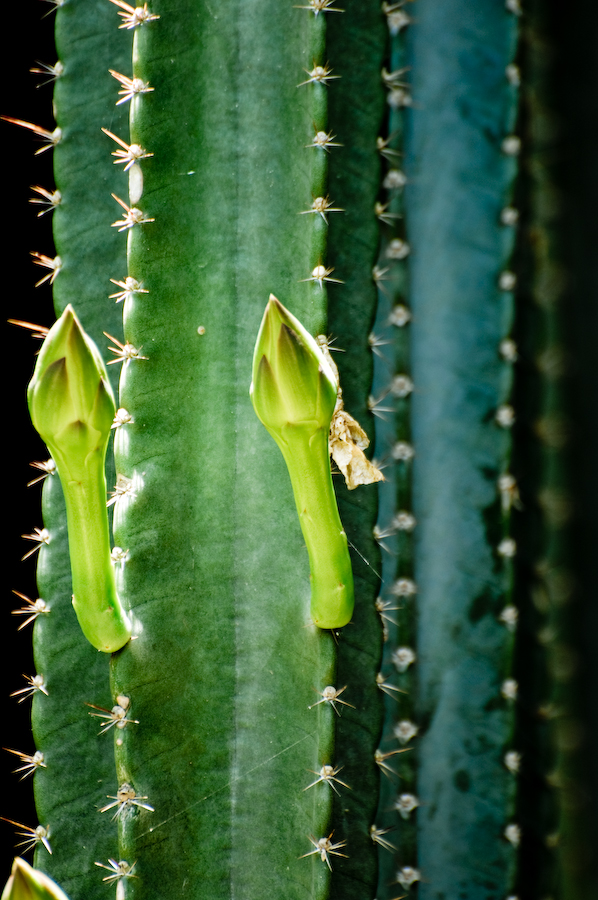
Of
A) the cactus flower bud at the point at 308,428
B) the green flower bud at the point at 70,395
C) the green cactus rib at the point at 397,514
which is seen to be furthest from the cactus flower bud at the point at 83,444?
the green cactus rib at the point at 397,514

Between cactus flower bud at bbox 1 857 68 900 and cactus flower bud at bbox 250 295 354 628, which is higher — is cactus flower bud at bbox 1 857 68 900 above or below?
below

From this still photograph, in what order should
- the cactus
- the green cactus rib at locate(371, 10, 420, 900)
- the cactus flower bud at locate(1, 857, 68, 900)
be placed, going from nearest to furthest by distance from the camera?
the cactus flower bud at locate(1, 857, 68, 900) → the cactus → the green cactus rib at locate(371, 10, 420, 900)

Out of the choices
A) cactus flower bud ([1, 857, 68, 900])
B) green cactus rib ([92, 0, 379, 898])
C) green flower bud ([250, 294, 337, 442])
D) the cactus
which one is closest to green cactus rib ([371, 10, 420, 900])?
the cactus

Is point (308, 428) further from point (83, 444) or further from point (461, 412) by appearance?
point (461, 412)

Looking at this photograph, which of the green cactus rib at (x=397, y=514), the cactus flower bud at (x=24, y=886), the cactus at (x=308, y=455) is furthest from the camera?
the green cactus rib at (x=397, y=514)

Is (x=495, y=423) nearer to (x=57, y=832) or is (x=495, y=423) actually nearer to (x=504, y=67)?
(x=504, y=67)

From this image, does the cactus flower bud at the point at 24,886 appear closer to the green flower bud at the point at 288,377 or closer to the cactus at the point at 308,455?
the cactus at the point at 308,455

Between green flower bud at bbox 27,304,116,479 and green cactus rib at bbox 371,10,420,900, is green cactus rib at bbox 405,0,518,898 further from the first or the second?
green flower bud at bbox 27,304,116,479
